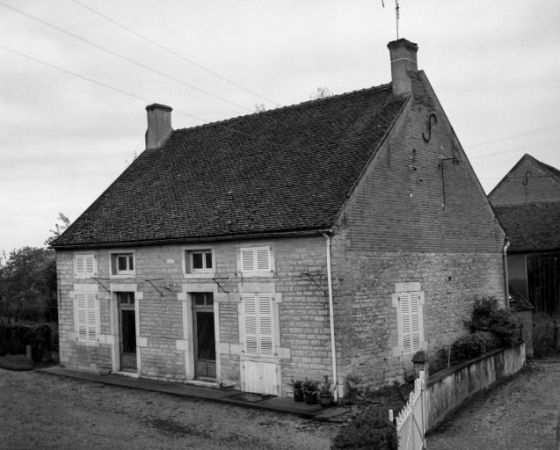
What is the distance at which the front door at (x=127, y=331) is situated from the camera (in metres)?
19.2

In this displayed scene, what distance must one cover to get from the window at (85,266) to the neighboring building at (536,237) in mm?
18221

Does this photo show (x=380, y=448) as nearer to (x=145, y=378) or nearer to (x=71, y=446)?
(x=71, y=446)

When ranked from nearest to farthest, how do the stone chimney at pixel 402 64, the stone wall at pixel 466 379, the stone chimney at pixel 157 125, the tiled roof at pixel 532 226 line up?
the stone wall at pixel 466 379, the stone chimney at pixel 402 64, the stone chimney at pixel 157 125, the tiled roof at pixel 532 226

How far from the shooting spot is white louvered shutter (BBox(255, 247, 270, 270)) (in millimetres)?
15754

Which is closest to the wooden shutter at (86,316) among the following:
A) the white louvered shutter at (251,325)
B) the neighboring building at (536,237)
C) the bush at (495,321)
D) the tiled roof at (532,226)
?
the white louvered shutter at (251,325)

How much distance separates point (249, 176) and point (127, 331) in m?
6.16

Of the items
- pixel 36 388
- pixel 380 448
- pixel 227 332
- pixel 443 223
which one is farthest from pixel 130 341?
pixel 380 448

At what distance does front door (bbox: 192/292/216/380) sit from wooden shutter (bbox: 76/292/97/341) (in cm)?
420

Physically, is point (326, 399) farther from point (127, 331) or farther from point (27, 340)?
point (27, 340)

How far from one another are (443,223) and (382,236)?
339 centimetres

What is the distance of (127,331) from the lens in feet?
63.7

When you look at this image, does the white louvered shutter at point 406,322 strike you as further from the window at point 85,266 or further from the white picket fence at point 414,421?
the window at point 85,266

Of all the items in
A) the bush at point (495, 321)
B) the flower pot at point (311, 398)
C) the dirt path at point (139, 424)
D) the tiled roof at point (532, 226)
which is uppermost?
the tiled roof at point (532, 226)

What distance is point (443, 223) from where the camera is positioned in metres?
18.8
